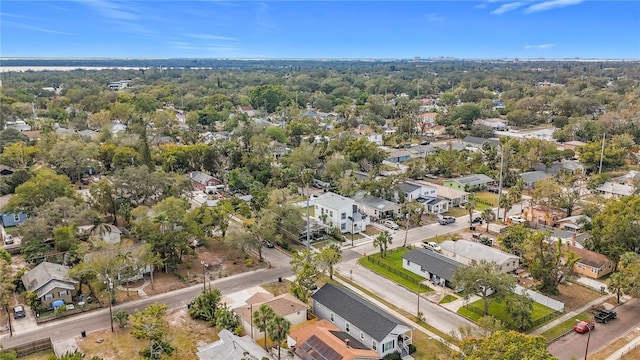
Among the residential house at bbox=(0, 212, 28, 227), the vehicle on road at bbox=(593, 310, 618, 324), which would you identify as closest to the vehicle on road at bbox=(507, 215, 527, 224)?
the vehicle on road at bbox=(593, 310, 618, 324)

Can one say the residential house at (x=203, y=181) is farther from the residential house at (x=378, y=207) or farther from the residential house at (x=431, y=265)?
the residential house at (x=431, y=265)

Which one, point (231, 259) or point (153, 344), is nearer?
point (153, 344)

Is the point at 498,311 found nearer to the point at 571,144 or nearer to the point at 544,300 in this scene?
the point at 544,300

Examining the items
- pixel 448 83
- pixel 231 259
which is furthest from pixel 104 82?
pixel 231 259

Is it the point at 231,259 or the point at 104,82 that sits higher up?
the point at 104,82

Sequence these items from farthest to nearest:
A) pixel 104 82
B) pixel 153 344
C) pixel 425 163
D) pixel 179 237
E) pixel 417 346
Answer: pixel 104 82 < pixel 425 163 < pixel 179 237 < pixel 417 346 < pixel 153 344

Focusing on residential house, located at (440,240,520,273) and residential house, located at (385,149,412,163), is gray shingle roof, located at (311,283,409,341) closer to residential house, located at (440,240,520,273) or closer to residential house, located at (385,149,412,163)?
residential house, located at (440,240,520,273)

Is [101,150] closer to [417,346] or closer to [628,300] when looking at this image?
[417,346]

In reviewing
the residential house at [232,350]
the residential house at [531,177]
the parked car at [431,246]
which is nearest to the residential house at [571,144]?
the residential house at [531,177]

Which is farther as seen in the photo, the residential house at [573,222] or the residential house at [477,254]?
the residential house at [573,222]
